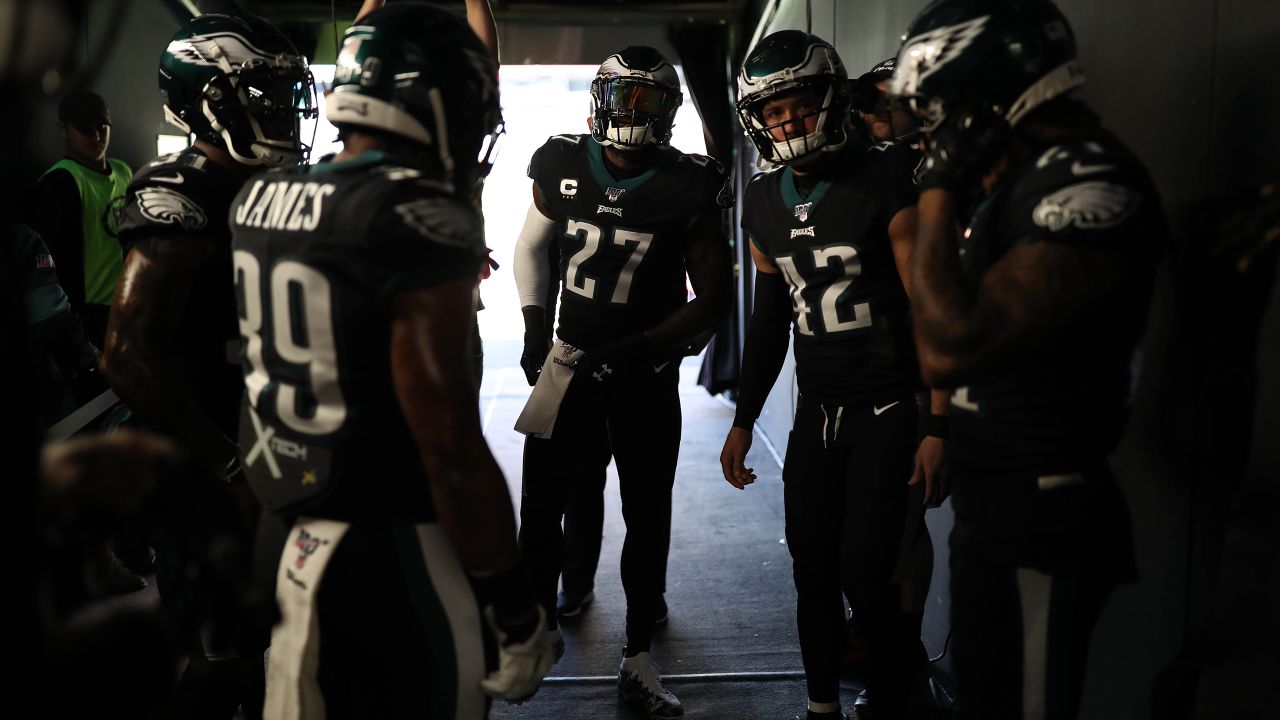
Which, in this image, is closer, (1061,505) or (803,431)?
(1061,505)

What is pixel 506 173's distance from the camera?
8.64 m

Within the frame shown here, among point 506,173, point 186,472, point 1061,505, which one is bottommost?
point 506,173

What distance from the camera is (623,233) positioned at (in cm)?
274

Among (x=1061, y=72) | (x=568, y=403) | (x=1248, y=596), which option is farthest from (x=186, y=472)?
(x=568, y=403)

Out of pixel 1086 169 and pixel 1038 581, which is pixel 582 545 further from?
pixel 1086 169

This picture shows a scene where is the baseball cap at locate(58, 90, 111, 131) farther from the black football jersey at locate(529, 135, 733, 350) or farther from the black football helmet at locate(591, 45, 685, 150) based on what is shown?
the black football helmet at locate(591, 45, 685, 150)

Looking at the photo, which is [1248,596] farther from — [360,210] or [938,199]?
[360,210]

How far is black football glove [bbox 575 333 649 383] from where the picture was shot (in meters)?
2.71

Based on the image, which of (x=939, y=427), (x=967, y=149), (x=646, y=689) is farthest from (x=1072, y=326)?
(x=646, y=689)

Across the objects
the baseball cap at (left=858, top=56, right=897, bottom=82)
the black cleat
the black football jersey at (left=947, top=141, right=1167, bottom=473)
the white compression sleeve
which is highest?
the baseball cap at (left=858, top=56, right=897, bottom=82)

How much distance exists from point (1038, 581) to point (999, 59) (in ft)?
2.59

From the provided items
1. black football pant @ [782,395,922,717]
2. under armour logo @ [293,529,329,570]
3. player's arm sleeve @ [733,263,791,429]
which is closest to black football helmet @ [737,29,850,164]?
player's arm sleeve @ [733,263,791,429]

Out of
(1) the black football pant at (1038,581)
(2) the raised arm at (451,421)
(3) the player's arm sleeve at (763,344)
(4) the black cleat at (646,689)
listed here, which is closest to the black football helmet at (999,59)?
(1) the black football pant at (1038,581)

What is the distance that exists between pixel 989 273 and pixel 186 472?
109cm
